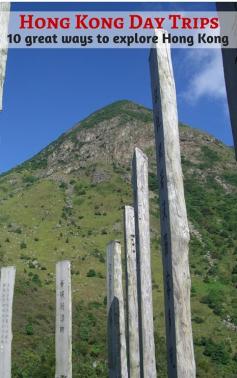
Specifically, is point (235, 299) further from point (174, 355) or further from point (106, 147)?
point (106, 147)

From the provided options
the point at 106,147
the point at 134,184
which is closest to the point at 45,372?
the point at 134,184

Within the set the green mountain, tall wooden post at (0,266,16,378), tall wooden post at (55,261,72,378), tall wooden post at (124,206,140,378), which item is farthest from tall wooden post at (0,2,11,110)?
the green mountain

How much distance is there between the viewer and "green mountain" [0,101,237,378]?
2486 cm

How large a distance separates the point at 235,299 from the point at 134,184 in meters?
32.3

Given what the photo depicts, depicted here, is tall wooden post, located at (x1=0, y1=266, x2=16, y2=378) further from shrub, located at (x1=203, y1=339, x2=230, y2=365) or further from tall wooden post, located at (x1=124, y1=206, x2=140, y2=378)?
shrub, located at (x1=203, y1=339, x2=230, y2=365)

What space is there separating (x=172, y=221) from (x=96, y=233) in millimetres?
44001

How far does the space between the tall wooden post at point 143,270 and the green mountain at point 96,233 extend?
8.53 metres

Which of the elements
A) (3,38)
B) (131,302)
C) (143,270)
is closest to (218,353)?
(131,302)

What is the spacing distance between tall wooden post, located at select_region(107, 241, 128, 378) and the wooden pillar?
5.37m

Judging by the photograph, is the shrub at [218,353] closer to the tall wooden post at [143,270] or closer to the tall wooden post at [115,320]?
the tall wooden post at [115,320]

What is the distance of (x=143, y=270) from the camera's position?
6.02m

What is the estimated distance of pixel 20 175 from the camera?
242 ft

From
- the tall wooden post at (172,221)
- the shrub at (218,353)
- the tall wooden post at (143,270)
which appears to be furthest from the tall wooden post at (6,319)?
the shrub at (218,353)

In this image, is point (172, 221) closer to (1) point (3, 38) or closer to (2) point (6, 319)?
(1) point (3, 38)
